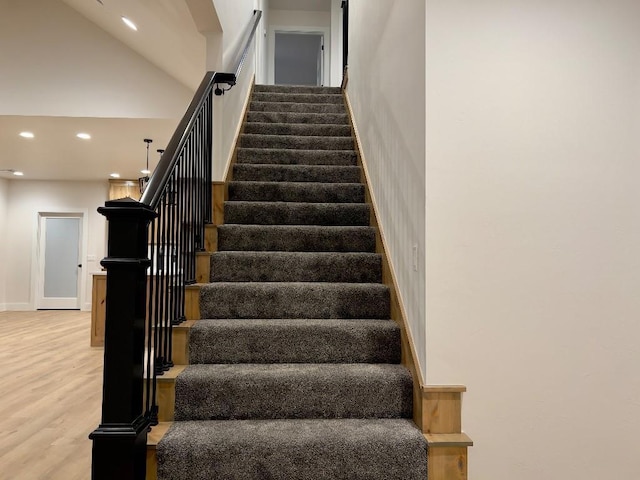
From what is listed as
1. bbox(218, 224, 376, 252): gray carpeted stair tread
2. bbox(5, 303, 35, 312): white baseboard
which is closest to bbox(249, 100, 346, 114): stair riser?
bbox(218, 224, 376, 252): gray carpeted stair tread

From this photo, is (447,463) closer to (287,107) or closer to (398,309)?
(398,309)

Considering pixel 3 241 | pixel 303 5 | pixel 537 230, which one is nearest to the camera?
pixel 537 230

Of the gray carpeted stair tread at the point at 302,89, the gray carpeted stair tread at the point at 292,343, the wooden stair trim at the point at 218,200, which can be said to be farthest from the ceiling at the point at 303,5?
the gray carpeted stair tread at the point at 292,343

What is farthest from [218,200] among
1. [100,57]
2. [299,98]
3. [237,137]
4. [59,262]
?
[59,262]

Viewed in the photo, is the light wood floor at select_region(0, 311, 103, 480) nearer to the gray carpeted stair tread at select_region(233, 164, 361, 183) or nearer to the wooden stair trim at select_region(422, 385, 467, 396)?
the wooden stair trim at select_region(422, 385, 467, 396)

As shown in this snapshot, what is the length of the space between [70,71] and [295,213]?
365 centimetres

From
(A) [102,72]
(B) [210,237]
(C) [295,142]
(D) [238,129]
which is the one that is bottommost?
(B) [210,237]

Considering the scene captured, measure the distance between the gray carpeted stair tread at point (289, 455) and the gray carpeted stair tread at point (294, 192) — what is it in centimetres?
175

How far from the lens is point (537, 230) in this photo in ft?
5.67

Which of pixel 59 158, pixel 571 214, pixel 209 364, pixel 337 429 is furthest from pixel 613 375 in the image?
pixel 59 158

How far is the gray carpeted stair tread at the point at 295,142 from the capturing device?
369 centimetres

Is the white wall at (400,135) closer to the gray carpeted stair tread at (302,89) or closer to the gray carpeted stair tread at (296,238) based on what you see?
the gray carpeted stair tread at (296,238)

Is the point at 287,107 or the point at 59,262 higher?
the point at 287,107

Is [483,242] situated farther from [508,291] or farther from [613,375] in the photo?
[613,375]
